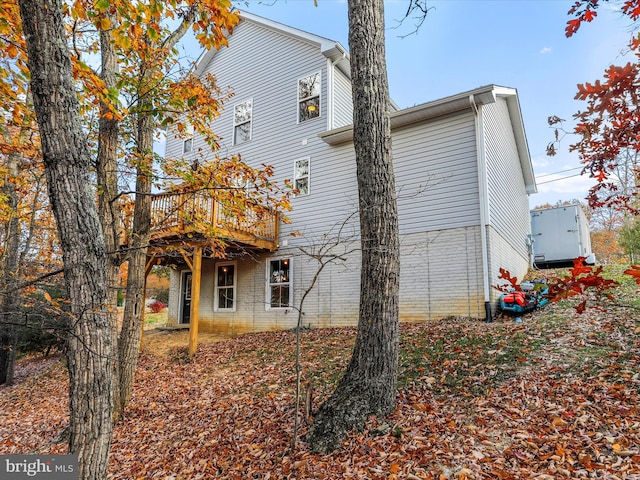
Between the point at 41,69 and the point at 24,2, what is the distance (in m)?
0.47

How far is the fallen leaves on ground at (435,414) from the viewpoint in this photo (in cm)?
300

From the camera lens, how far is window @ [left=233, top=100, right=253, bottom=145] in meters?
12.3

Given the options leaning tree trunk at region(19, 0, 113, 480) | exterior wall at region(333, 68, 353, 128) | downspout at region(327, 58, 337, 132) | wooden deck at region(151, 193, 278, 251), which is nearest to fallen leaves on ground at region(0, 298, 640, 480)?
leaning tree trunk at region(19, 0, 113, 480)

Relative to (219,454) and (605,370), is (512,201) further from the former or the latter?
(219,454)

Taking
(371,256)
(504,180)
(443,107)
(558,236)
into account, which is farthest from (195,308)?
(558,236)

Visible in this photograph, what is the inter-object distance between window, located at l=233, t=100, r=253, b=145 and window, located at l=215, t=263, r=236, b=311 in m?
4.42

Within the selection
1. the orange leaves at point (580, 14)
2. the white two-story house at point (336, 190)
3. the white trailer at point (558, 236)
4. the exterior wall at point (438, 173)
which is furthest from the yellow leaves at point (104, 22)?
the white trailer at point (558, 236)

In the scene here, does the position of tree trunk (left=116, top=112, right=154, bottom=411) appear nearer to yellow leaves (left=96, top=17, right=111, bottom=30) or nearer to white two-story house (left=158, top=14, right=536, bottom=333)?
yellow leaves (left=96, top=17, right=111, bottom=30)

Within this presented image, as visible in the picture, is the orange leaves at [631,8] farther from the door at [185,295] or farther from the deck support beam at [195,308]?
the door at [185,295]

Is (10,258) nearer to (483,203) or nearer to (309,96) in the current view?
(309,96)

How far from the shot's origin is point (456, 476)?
282 cm

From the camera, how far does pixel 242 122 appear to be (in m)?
12.5

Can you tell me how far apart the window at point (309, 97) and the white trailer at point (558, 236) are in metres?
10.0

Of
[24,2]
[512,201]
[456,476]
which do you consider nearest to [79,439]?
[456,476]
